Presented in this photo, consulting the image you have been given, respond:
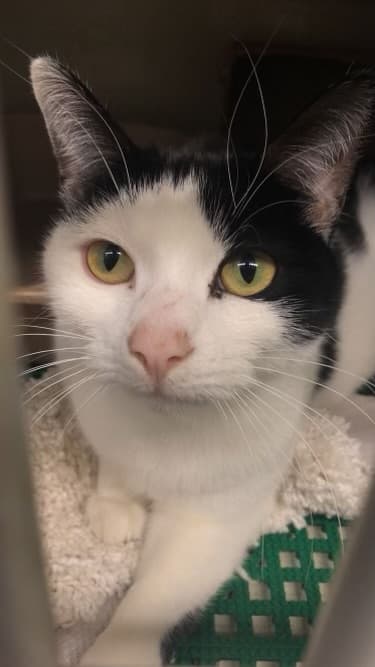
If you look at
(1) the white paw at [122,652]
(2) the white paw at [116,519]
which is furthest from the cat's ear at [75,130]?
(1) the white paw at [122,652]

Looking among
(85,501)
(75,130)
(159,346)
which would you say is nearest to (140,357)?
(159,346)

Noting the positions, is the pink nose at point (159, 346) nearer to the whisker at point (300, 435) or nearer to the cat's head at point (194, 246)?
the cat's head at point (194, 246)

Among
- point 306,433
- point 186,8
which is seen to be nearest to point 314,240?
point 306,433

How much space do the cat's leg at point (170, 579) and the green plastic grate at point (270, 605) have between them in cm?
5

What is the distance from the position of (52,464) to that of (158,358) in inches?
20.2

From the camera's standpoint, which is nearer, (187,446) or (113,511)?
(187,446)

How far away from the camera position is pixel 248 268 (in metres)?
0.74

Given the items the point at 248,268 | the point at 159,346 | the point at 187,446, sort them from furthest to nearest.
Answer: the point at 187,446 < the point at 248,268 < the point at 159,346

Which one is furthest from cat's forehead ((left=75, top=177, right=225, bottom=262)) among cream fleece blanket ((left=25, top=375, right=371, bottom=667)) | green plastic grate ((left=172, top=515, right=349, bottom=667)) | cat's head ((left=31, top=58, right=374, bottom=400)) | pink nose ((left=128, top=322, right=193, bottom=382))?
green plastic grate ((left=172, top=515, right=349, bottom=667))

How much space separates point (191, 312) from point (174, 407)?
0.14m

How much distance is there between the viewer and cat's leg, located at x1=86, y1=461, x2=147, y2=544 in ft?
3.17

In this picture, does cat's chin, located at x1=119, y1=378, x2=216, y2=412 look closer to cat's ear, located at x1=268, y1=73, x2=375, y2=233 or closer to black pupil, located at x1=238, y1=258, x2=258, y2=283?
black pupil, located at x1=238, y1=258, x2=258, y2=283

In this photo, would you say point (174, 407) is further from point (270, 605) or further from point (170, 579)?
point (270, 605)

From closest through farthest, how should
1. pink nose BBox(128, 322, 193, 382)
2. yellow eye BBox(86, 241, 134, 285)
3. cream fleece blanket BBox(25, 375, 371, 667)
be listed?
pink nose BBox(128, 322, 193, 382)
yellow eye BBox(86, 241, 134, 285)
cream fleece blanket BBox(25, 375, 371, 667)
